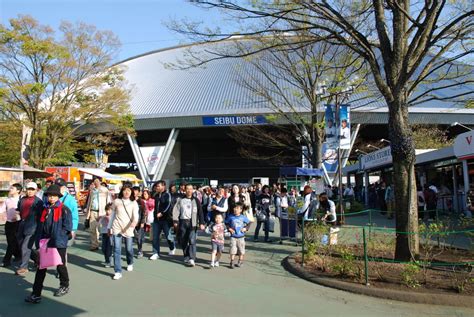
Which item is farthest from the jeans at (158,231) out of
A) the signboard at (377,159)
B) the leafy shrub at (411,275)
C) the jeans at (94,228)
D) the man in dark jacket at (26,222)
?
the signboard at (377,159)

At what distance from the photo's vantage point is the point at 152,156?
45.6 m

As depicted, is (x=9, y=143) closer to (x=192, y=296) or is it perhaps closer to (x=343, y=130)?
(x=343, y=130)

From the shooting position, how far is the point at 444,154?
1925cm

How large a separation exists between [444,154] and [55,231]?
60.5 ft

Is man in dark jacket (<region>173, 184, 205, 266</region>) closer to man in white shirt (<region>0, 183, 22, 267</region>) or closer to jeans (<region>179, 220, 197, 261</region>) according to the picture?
jeans (<region>179, 220, 197, 261</region>)

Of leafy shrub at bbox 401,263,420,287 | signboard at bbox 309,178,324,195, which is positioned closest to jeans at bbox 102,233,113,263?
leafy shrub at bbox 401,263,420,287

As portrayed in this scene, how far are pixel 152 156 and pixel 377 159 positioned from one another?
27187mm

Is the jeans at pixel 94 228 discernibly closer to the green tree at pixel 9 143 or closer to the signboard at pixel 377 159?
the signboard at pixel 377 159

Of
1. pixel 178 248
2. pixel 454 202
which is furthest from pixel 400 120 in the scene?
pixel 454 202

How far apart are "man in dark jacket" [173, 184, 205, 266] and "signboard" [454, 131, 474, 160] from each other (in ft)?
41.7

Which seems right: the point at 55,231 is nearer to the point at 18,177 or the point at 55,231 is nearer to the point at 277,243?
the point at 277,243

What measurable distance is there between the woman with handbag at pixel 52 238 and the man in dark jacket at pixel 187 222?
2.85 m

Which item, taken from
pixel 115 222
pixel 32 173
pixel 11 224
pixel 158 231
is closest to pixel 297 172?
pixel 158 231

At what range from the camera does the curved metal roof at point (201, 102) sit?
3600cm
